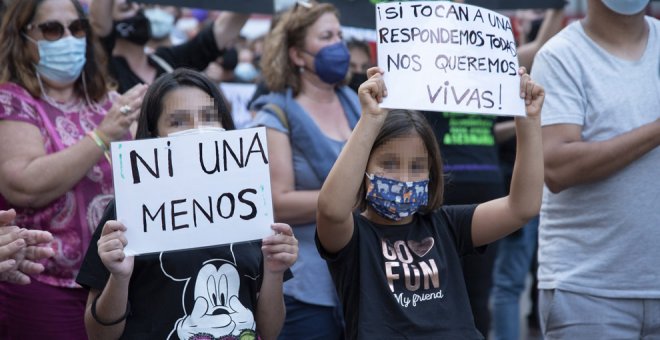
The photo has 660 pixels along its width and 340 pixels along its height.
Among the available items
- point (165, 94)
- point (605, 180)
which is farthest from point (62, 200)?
point (605, 180)

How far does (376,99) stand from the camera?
9.71ft

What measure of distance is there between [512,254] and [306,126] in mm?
2582

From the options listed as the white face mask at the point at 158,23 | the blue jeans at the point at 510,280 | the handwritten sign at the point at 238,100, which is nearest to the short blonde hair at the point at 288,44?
the blue jeans at the point at 510,280

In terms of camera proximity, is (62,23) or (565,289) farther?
(62,23)

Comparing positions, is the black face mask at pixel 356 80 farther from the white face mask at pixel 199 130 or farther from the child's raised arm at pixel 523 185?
the white face mask at pixel 199 130

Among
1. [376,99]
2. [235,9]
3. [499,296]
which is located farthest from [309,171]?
[499,296]

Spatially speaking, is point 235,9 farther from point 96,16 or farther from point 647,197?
point 647,197

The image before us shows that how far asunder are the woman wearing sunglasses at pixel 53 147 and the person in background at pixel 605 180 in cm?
167

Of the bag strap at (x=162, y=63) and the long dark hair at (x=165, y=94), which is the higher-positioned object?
the bag strap at (x=162, y=63)

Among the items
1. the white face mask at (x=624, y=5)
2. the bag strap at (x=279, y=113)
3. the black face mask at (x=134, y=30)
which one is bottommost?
the bag strap at (x=279, y=113)

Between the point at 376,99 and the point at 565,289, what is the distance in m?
1.28

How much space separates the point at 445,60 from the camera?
3.04 meters

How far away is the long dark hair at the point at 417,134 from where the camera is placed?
323cm

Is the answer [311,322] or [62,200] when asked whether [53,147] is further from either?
[311,322]
